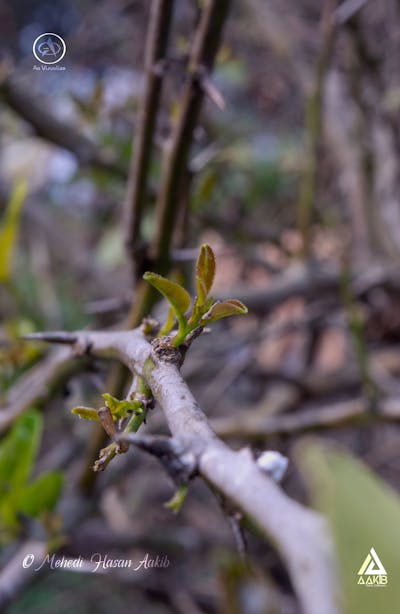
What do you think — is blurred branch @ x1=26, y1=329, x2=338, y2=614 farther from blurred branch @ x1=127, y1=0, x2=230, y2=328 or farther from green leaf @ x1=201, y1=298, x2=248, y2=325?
blurred branch @ x1=127, y1=0, x2=230, y2=328

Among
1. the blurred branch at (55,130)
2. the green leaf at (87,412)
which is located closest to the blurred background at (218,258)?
the blurred branch at (55,130)

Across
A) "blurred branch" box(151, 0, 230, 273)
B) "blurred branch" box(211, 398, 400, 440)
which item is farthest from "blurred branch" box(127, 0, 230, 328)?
"blurred branch" box(211, 398, 400, 440)

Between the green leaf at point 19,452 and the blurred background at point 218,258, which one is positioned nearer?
Result: the green leaf at point 19,452

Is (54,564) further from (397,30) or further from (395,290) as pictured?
(397,30)

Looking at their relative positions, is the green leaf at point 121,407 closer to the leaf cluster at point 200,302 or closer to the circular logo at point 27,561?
the leaf cluster at point 200,302

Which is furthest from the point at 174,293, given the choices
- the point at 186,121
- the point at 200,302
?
the point at 186,121

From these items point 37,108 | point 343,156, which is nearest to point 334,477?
point 37,108

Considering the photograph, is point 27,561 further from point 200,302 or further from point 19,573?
point 200,302
